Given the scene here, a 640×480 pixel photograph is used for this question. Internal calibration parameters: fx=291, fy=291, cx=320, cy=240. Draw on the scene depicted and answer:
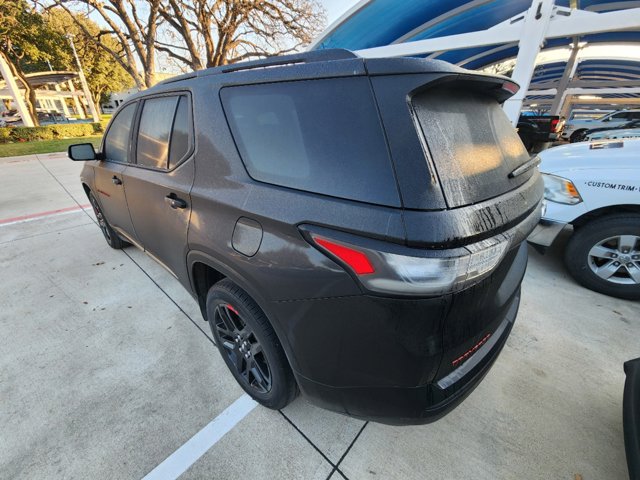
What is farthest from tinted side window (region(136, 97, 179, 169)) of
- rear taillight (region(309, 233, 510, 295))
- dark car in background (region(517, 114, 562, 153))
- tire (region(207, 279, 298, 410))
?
dark car in background (region(517, 114, 562, 153))

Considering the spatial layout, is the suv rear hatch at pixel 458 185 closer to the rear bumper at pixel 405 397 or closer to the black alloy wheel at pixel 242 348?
the rear bumper at pixel 405 397

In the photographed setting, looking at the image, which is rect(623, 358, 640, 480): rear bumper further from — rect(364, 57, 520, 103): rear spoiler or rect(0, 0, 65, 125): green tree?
rect(0, 0, 65, 125): green tree

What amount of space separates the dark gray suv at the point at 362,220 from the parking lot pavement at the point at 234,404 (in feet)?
1.23

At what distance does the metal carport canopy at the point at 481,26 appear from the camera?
17.8 ft

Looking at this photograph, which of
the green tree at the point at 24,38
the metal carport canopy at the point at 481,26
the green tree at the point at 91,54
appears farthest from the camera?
the green tree at the point at 91,54

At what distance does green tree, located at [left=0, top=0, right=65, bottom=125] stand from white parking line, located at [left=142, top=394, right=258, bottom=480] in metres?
22.9

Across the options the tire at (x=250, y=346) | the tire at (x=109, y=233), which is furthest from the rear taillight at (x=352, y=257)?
the tire at (x=109, y=233)

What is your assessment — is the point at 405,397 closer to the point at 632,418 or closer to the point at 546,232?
the point at 632,418

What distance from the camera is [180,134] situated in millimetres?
1845

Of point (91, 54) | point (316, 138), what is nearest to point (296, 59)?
point (316, 138)

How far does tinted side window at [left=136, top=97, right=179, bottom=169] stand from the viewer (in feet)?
6.54

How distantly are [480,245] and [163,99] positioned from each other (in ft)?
7.32

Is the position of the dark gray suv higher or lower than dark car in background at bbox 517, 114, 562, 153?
higher

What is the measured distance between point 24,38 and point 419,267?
30.6 meters
